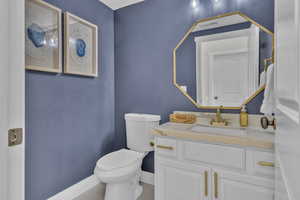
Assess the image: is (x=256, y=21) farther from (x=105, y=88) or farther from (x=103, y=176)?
(x=103, y=176)

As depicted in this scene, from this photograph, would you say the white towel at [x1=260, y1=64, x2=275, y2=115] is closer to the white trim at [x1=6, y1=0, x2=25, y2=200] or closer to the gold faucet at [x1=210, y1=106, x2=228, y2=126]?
the gold faucet at [x1=210, y1=106, x2=228, y2=126]

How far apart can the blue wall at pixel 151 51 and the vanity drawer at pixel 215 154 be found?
0.60 meters

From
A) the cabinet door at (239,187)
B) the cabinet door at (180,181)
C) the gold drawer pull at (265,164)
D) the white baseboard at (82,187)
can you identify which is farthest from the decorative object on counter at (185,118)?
the white baseboard at (82,187)

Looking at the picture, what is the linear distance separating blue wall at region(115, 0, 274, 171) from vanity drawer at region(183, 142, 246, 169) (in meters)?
0.60

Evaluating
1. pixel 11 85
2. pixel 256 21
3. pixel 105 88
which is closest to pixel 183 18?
pixel 256 21

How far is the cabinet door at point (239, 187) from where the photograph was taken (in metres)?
1.01

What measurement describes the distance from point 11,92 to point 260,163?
1375 millimetres

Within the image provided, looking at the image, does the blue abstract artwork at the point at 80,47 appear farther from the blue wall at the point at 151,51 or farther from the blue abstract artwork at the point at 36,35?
the blue wall at the point at 151,51

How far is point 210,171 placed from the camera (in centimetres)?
118

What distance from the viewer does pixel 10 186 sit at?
0.61 m

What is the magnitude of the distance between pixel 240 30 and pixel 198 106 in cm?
84

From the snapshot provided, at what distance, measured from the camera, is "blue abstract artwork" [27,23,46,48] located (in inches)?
53.6

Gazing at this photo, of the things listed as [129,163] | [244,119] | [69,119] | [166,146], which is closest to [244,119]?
[244,119]

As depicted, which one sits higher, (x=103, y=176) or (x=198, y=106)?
(x=198, y=106)
